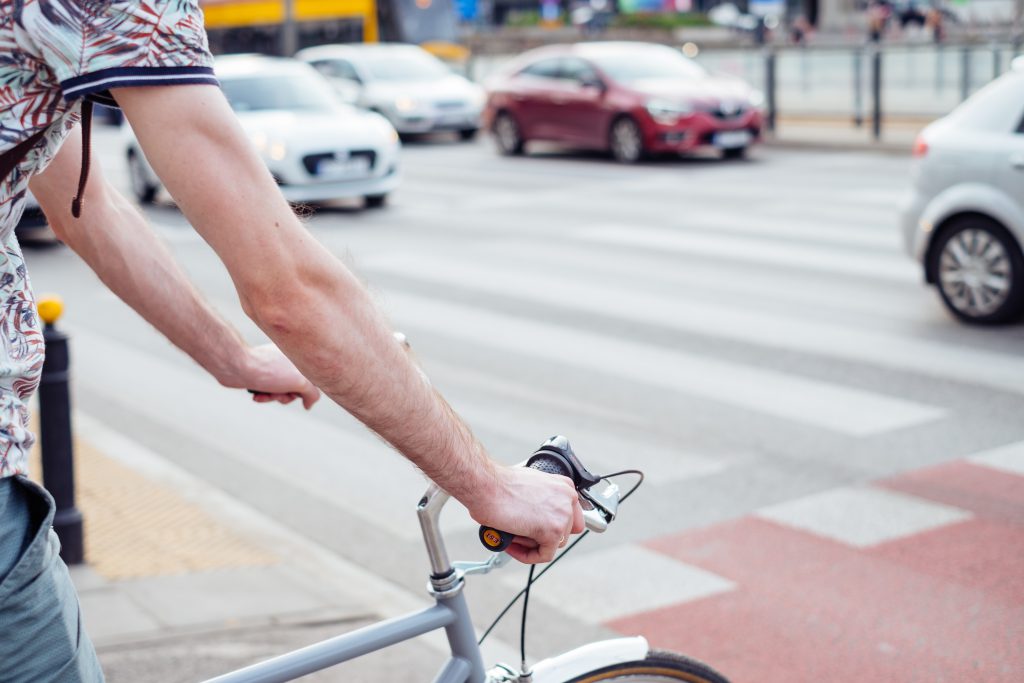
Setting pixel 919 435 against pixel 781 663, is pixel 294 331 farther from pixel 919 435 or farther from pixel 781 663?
pixel 919 435

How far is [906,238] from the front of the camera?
891 centimetres

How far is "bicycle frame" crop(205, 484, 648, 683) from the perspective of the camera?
6.43 ft

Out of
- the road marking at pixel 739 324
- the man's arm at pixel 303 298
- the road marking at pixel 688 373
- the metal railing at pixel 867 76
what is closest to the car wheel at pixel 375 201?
the road marking at pixel 739 324

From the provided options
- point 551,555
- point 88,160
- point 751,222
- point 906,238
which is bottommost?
point 751,222

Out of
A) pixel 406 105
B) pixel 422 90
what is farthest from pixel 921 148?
pixel 422 90

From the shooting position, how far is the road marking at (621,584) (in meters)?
4.57

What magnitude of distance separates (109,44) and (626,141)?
60.5 ft

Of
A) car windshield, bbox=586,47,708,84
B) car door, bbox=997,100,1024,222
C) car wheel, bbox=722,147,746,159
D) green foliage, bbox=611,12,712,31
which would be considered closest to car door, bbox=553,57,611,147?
car windshield, bbox=586,47,708,84

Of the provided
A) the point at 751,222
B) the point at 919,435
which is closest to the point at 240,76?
the point at 751,222

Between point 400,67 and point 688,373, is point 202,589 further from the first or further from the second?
point 400,67

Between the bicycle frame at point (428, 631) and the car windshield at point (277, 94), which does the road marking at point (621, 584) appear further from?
the car windshield at point (277, 94)

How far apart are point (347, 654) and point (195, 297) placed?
62cm

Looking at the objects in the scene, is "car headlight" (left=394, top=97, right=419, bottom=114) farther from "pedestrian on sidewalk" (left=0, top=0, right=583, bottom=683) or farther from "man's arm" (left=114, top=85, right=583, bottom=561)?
"man's arm" (left=114, top=85, right=583, bottom=561)

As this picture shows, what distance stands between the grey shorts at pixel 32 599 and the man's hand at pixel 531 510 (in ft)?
1.67
